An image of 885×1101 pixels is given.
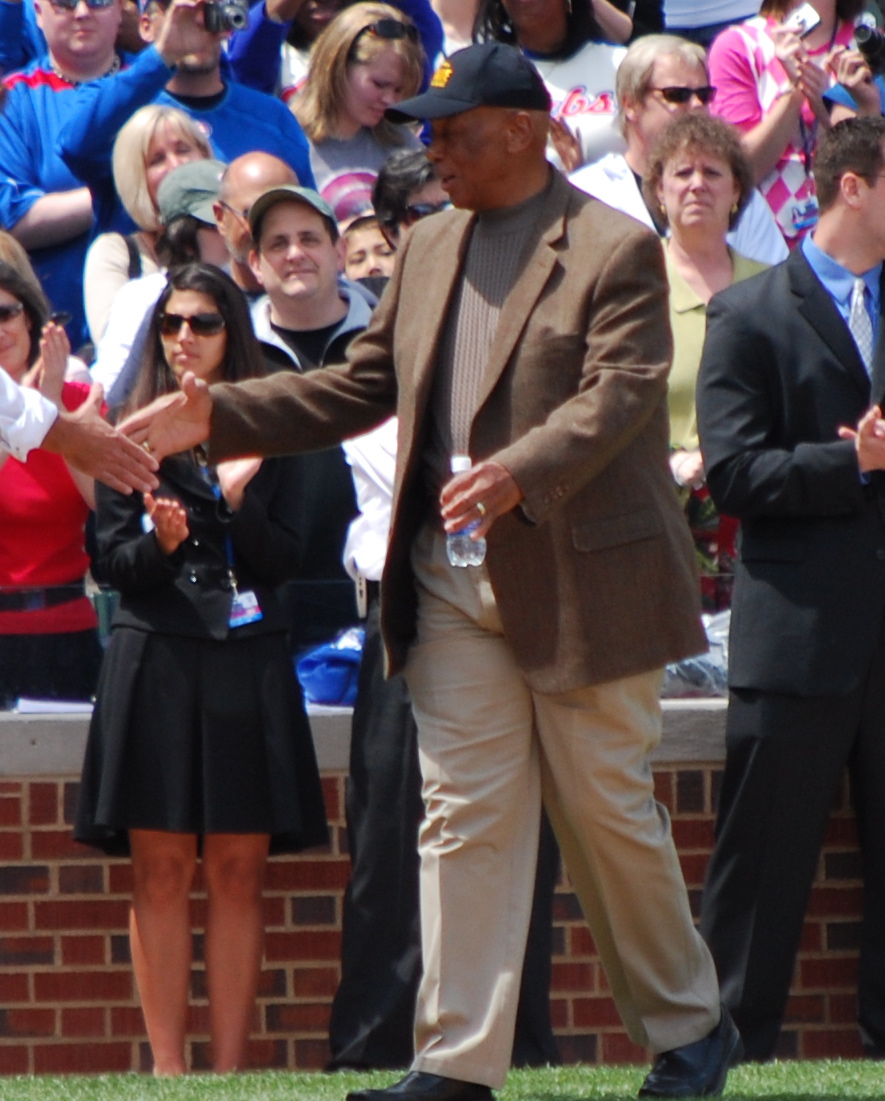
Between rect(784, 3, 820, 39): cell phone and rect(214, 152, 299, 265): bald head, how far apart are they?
103 inches

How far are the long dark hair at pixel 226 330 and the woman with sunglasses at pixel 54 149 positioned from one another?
2.26 m

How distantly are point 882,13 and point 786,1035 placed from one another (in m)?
7.30

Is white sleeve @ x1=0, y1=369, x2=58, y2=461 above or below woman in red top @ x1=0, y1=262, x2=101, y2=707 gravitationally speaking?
above

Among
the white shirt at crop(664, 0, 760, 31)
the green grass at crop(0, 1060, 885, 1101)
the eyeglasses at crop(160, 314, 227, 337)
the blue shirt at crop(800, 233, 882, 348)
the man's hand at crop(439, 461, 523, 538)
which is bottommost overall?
the green grass at crop(0, 1060, 885, 1101)

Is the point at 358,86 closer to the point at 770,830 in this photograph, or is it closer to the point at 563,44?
the point at 563,44

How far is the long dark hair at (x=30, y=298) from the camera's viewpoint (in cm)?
639

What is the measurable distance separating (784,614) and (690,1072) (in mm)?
1662

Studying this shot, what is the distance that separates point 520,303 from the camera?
4.31m

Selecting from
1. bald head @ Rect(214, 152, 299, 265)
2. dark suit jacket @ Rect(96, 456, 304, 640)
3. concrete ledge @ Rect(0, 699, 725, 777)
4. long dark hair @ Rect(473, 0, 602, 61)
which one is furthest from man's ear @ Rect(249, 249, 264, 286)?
long dark hair @ Rect(473, 0, 602, 61)

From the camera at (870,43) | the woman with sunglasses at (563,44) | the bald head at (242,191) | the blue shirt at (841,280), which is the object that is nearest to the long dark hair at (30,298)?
the bald head at (242,191)

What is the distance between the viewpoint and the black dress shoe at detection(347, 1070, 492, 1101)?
14.0 feet

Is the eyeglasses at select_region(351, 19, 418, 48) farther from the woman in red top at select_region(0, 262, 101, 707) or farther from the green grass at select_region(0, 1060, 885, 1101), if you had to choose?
the green grass at select_region(0, 1060, 885, 1101)

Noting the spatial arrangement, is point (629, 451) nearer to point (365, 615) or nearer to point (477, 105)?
point (477, 105)

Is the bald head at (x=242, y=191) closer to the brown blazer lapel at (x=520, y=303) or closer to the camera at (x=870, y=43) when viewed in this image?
the camera at (x=870, y=43)
